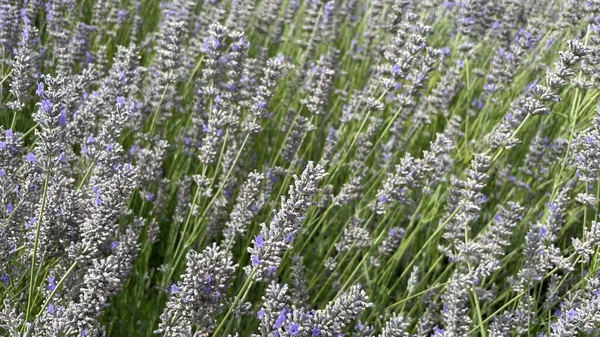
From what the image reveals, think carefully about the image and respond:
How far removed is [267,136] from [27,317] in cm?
176

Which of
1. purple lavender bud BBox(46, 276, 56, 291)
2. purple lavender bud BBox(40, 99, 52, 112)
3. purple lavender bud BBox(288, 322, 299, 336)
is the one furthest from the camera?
purple lavender bud BBox(46, 276, 56, 291)

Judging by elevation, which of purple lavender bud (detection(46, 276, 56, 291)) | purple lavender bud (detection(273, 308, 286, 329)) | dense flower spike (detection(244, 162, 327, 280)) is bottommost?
purple lavender bud (detection(46, 276, 56, 291))

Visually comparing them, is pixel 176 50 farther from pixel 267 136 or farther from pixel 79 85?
pixel 267 136

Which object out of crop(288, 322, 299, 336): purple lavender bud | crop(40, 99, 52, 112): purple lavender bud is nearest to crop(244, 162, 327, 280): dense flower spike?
crop(288, 322, 299, 336): purple lavender bud

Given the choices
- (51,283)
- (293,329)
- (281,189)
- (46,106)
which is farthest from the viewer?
(281,189)

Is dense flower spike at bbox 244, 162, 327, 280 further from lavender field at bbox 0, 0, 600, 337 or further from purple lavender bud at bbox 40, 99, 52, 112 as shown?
purple lavender bud at bbox 40, 99, 52, 112

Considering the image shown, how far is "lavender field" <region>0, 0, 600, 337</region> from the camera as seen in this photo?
159 centimetres

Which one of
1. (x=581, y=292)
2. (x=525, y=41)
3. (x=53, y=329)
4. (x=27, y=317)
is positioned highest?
(x=525, y=41)

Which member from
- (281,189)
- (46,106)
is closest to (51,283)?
(46,106)

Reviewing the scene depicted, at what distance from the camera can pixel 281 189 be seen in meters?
2.68

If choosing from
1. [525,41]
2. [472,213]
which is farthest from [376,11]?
[472,213]

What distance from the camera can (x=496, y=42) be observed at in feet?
13.3

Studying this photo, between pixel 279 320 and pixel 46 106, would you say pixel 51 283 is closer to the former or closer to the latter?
pixel 46 106

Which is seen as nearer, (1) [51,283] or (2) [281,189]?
(1) [51,283]
